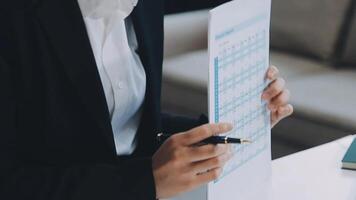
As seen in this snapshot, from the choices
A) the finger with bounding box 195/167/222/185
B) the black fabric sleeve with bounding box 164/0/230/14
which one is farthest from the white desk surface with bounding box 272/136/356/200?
the black fabric sleeve with bounding box 164/0/230/14

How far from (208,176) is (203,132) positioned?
0.08 meters

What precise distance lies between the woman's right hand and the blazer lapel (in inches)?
6.9

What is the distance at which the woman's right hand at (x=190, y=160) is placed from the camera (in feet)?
3.35

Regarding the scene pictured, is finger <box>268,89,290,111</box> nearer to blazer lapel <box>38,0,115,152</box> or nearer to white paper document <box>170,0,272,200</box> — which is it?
white paper document <box>170,0,272,200</box>

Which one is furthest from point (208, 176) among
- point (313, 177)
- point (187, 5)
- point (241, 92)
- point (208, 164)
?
point (187, 5)

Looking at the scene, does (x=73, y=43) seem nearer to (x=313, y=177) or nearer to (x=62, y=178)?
(x=62, y=178)

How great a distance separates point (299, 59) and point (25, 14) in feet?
6.87

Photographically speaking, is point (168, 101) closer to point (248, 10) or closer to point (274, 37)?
point (274, 37)

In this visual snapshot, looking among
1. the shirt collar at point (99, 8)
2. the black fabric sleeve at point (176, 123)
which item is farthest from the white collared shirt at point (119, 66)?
the black fabric sleeve at point (176, 123)

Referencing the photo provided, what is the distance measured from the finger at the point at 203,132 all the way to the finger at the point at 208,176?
0.18ft

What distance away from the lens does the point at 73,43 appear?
113cm

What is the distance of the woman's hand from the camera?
1.20 metres

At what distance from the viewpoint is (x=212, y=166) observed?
104cm

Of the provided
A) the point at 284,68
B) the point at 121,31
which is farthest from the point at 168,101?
the point at 121,31
